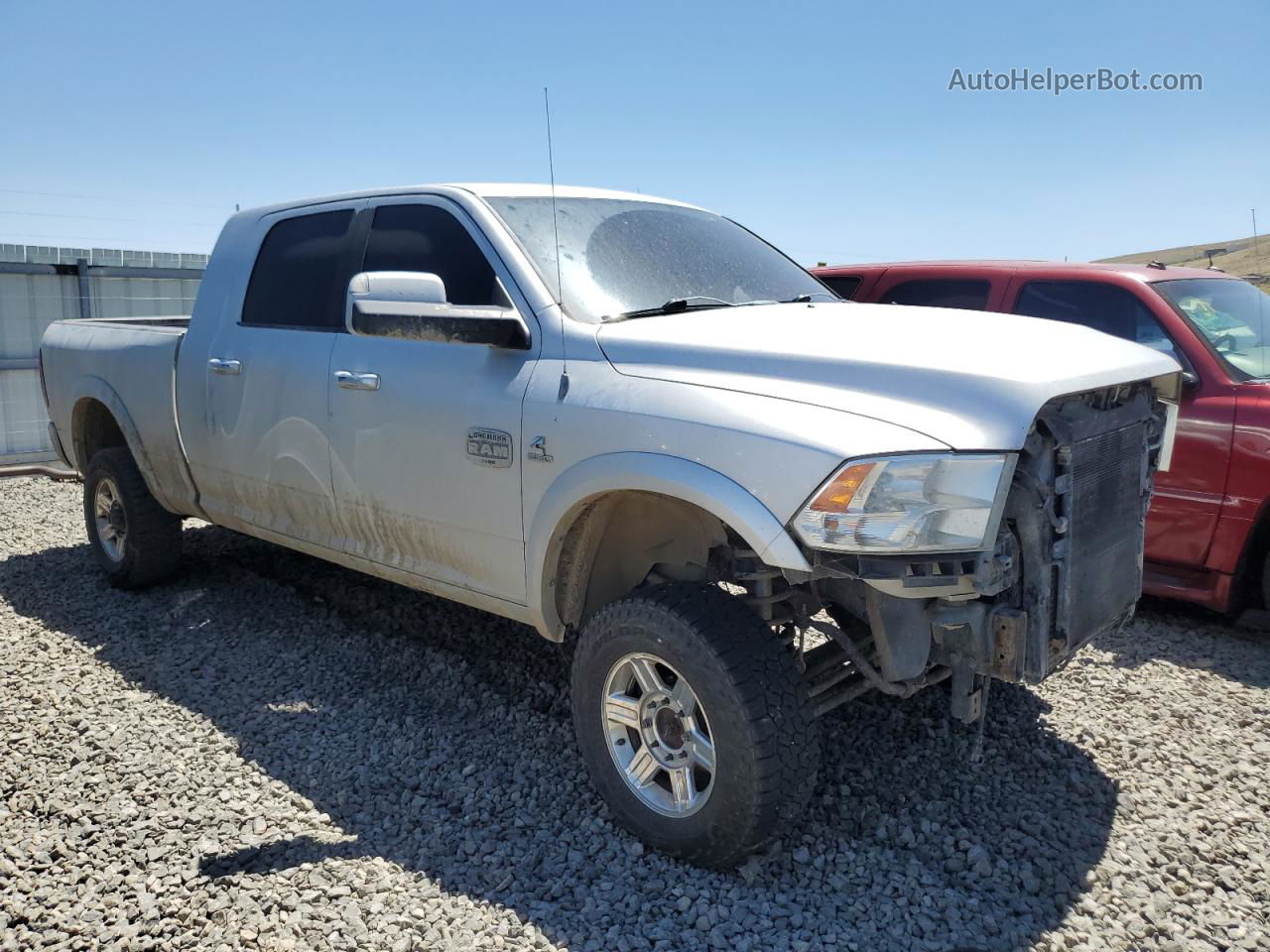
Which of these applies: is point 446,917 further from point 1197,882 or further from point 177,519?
point 177,519

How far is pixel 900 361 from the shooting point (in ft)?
9.69

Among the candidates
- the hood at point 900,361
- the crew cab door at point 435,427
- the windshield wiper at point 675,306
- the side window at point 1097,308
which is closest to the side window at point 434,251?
the crew cab door at point 435,427

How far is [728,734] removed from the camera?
9.71 ft

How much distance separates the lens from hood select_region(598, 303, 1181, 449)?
9.12 ft

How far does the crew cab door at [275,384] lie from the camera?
4.45 meters

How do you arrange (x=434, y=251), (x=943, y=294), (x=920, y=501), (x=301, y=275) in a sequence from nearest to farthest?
(x=920, y=501) → (x=434, y=251) → (x=301, y=275) → (x=943, y=294)

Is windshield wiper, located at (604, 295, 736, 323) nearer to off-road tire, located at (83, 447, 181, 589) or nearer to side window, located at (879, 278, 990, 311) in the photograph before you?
side window, located at (879, 278, 990, 311)

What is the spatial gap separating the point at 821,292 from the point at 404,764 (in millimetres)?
2522

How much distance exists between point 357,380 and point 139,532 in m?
2.44

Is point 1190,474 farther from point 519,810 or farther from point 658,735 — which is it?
point 519,810

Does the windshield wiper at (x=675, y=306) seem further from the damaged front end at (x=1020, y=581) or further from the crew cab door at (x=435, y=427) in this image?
the damaged front end at (x=1020, y=581)

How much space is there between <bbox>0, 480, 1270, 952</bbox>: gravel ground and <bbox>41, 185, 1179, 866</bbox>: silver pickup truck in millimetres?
356

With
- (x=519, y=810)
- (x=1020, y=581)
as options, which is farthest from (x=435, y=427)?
(x=1020, y=581)

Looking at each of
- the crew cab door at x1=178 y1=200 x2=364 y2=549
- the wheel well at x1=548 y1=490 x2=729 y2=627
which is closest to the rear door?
the wheel well at x1=548 y1=490 x2=729 y2=627
